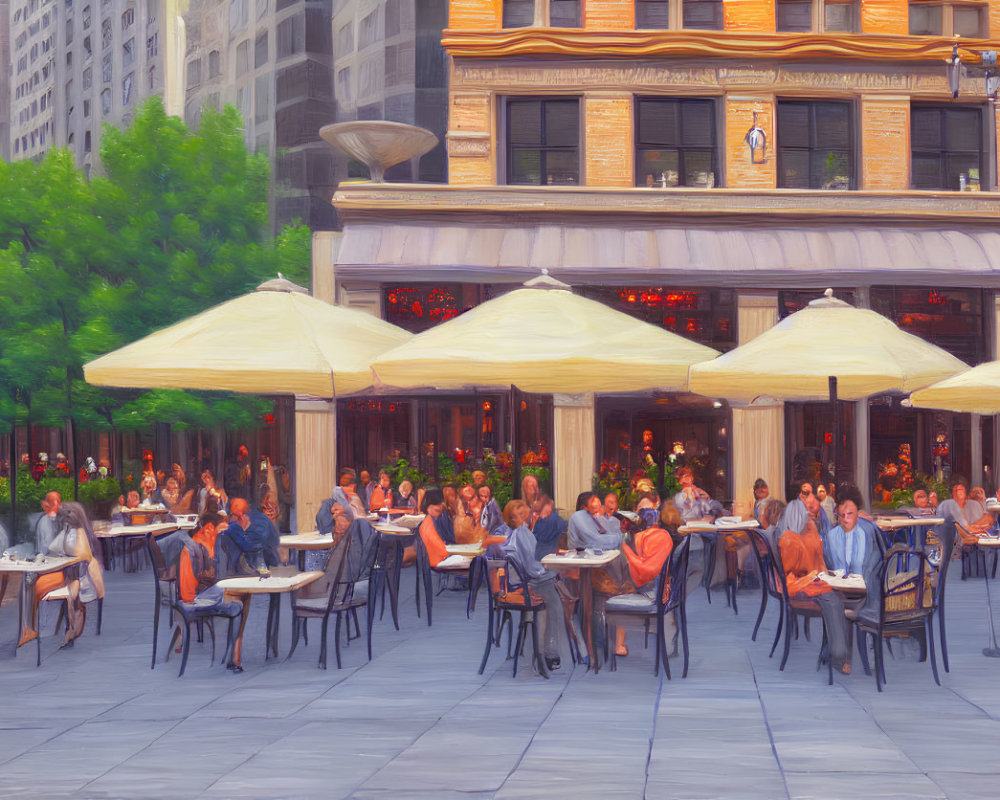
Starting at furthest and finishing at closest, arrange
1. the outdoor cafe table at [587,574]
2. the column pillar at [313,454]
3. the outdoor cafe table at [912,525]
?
the column pillar at [313,454], the outdoor cafe table at [912,525], the outdoor cafe table at [587,574]

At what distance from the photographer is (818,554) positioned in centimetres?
1212

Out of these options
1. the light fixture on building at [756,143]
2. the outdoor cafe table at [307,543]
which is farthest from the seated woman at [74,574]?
the light fixture on building at [756,143]

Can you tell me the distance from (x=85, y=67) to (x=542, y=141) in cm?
5268

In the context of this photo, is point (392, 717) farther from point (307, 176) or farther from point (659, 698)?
point (307, 176)

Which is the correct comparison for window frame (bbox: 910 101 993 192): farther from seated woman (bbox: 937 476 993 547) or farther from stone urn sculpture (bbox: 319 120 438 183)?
stone urn sculpture (bbox: 319 120 438 183)

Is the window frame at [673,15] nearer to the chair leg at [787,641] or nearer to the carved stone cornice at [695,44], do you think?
the carved stone cornice at [695,44]

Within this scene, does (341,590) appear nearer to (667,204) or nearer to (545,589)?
(545,589)

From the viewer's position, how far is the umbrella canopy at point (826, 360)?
41.7 ft

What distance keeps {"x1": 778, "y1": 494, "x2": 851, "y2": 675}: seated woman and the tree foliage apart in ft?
62.7

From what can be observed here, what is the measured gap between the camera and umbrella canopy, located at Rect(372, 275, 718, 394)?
38.3 ft

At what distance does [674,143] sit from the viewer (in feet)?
78.8

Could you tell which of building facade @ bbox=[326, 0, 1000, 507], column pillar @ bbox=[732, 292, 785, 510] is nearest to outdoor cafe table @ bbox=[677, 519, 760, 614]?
building facade @ bbox=[326, 0, 1000, 507]

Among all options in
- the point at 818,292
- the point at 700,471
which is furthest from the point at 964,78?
the point at 700,471

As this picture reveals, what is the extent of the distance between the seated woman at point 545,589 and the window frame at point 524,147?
13.4 metres
